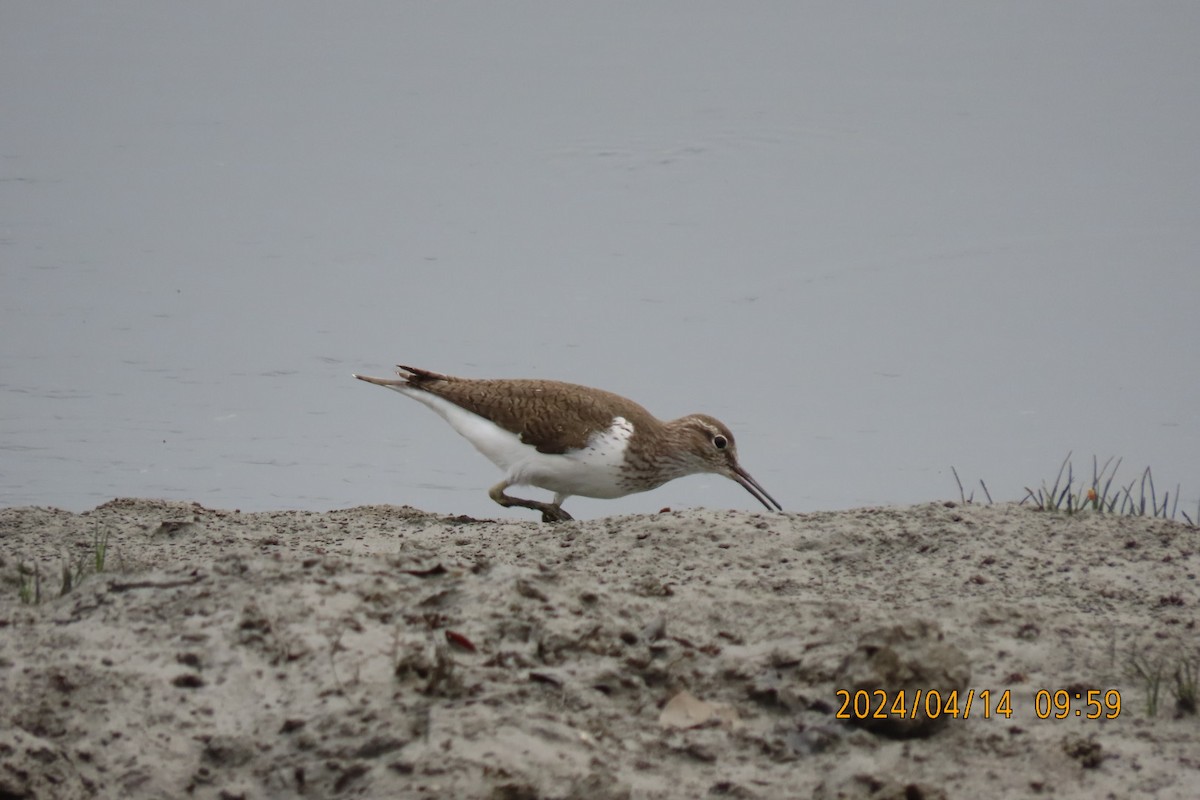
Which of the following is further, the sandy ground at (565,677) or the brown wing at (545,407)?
the brown wing at (545,407)

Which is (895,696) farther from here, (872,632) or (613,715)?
(613,715)

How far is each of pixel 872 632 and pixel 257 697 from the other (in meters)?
1.88

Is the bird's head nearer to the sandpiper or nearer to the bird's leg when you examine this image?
the sandpiper

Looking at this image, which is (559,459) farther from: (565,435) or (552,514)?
(552,514)

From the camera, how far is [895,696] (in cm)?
446

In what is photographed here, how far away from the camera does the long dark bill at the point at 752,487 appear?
9.52 meters

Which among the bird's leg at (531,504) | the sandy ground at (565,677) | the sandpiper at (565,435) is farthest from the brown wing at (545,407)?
the sandy ground at (565,677)

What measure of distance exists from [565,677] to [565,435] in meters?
3.97

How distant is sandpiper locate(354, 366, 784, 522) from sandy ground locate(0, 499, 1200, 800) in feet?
8.09

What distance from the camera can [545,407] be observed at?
8.69 m

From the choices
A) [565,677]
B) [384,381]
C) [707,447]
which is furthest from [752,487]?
[565,677]

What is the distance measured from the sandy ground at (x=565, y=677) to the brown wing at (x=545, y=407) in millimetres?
2457

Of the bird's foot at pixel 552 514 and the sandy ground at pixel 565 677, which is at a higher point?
the bird's foot at pixel 552 514

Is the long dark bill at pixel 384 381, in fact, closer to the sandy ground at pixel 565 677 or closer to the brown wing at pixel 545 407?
the brown wing at pixel 545 407
